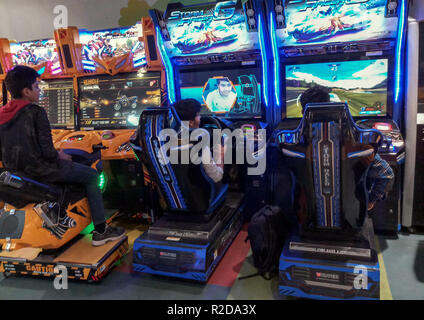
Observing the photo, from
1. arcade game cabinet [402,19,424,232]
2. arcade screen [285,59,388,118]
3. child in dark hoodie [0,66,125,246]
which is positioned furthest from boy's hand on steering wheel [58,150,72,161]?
arcade game cabinet [402,19,424,232]

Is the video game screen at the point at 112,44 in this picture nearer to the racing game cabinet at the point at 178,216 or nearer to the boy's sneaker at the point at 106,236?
the racing game cabinet at the point at 178,216

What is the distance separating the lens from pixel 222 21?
10.1 ft

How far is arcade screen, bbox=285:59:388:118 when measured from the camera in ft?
9.46

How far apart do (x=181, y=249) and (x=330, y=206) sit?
3.54 ft

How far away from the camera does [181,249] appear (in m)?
2.41

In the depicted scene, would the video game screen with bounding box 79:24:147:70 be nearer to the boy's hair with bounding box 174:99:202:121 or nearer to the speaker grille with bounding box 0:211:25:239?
the boy's hair with bounding box 174:99:202:121

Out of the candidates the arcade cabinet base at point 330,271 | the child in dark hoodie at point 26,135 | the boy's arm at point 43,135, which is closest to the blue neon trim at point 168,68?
the child in dark hoodie at point 26,135

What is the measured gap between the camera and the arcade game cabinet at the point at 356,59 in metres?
2.70

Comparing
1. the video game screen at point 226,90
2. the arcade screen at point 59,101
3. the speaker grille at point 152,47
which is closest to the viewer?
the video game screen at point 226,90

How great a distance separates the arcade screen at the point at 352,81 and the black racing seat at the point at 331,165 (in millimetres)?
1044

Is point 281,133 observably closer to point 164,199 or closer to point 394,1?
point 164,199

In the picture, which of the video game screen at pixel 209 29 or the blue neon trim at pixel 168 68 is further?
the blue neon trim at pixel 168 68

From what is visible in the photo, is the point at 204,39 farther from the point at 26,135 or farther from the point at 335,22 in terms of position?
the point at 26,135
